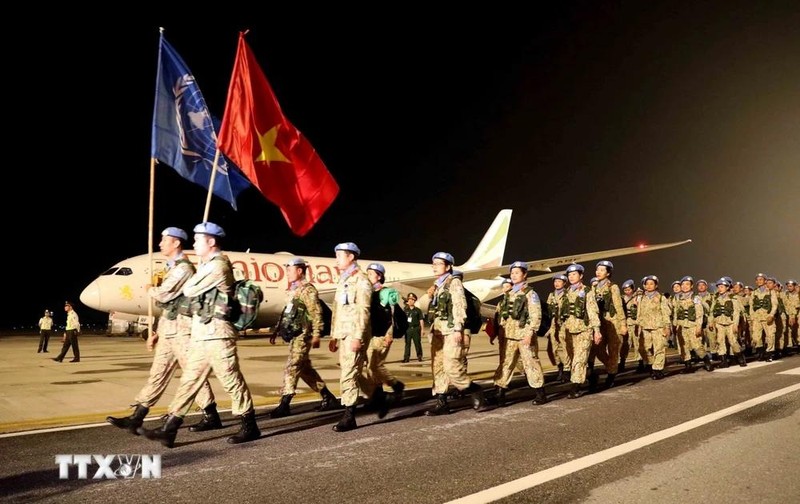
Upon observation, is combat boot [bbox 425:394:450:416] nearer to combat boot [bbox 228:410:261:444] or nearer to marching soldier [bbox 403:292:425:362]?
combat boot [bbox 228:410:261:444]

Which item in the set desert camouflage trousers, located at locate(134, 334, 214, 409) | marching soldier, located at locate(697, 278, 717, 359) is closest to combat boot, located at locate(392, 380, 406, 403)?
desert camouflage trousers, located at locate(134, 334, 214, 409)

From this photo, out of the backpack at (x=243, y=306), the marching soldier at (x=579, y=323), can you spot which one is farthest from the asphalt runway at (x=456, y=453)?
the backpack at (x=243, y=306)

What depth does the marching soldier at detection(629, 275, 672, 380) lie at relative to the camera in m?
10.8

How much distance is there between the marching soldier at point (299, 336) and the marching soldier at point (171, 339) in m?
0.95

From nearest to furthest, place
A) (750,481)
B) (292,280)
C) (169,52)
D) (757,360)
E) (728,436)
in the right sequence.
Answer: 1. (750,481)
2. (728,436)
3. (292,280)
4. (169,52)
5. (757,360)

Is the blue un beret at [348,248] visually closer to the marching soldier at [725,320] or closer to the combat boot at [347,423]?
the combat boot at [347,423]

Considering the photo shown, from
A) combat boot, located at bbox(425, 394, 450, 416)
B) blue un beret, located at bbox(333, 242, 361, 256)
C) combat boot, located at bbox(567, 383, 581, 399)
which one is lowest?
combat boot, located at bbox(567, 383, 581, 399)

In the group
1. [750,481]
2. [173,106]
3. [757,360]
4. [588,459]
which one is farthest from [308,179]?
[757,360]

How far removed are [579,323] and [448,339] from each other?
281 centimetres

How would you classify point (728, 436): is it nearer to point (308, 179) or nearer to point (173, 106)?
point (308, 179)

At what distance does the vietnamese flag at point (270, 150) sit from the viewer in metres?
9.84

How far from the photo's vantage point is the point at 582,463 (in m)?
4.57

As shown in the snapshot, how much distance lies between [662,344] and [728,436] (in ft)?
18.5

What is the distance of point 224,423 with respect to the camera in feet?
20.8
